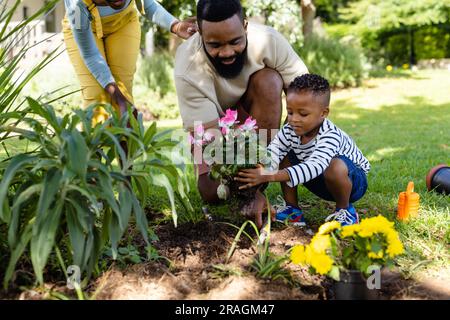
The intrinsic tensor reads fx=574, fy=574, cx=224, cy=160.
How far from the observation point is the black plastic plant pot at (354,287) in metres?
2.18

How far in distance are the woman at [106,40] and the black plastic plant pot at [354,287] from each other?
1.53 m

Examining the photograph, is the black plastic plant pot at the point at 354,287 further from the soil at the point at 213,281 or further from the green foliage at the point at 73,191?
the green foliage at the point at 73,191

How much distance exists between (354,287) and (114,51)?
2.34m

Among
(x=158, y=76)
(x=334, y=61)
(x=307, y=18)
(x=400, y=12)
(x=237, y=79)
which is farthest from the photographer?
(x=400, y=12)

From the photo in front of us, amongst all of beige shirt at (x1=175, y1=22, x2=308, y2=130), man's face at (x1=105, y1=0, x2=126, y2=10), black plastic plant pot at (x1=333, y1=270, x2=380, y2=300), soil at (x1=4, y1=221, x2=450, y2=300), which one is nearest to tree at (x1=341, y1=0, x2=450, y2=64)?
beige shirt at (x1=175, y1=22, x2=308, y2=130)

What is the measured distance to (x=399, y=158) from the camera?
211 inches

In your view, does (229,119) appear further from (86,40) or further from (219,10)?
(86,40)

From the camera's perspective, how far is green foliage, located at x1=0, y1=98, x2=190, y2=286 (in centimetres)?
202

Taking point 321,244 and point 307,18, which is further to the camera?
point 307,18

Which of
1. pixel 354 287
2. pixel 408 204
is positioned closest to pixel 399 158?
pixel 408 204

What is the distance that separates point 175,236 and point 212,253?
1.01ft

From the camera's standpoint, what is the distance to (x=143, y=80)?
11.1 m
